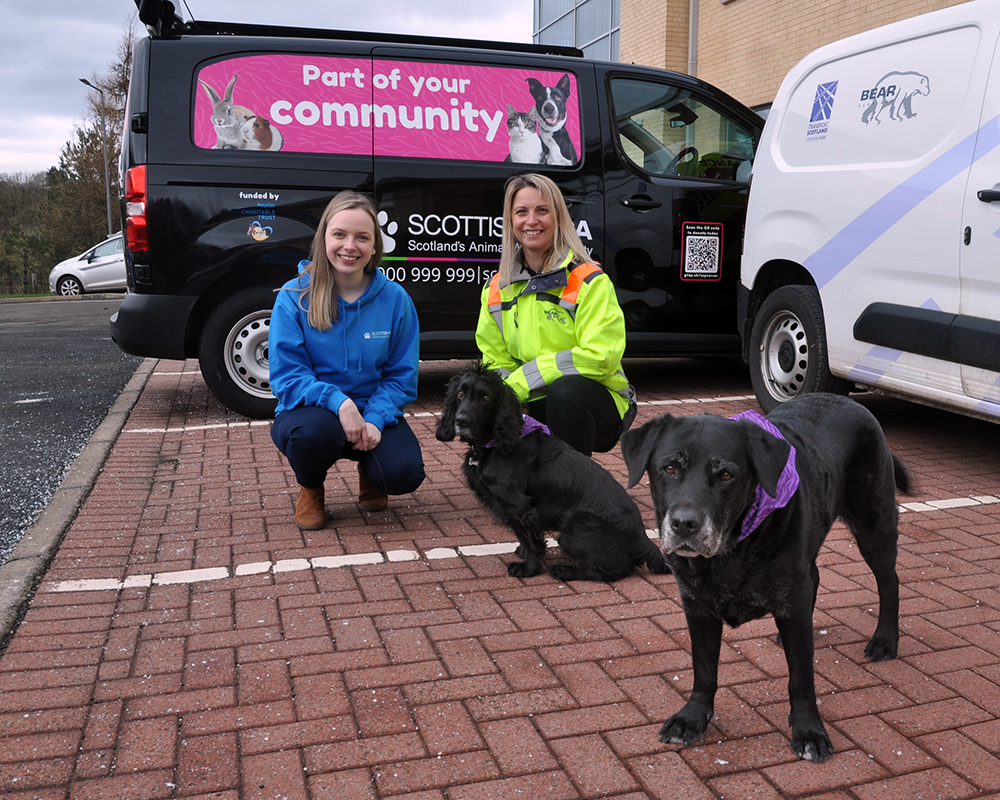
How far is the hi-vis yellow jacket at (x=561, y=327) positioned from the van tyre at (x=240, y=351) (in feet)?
8.24

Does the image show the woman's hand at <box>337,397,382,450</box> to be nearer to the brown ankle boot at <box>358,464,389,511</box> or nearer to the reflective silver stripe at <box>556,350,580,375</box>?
the brown ankle boot at <box>358,464,389,511</box>

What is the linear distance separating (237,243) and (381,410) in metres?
2.54

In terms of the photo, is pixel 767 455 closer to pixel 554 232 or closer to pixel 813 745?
pixel 813 745

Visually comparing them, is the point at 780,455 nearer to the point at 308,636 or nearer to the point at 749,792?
the point at 749,792

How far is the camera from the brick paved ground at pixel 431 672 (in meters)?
2.38

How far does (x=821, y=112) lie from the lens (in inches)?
237

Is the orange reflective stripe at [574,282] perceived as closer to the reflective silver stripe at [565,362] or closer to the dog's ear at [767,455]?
the reflective silver stripe at [565,362]

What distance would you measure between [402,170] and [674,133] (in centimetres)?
222

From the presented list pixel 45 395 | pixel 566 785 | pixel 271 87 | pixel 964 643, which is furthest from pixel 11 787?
pixel 45 395

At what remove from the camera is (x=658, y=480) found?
2443mm

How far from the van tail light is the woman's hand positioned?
273cm

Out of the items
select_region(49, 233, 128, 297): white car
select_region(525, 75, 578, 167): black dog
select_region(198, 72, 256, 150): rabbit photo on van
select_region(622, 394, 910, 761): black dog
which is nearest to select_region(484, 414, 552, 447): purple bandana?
select_region(622, 394, 910, 761): black dog

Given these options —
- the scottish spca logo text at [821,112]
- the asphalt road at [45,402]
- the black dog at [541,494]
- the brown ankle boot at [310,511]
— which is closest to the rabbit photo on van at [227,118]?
the asphalt road at [45,402]

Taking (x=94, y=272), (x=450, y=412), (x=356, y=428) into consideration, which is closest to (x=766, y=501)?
(x=450, y=412)
